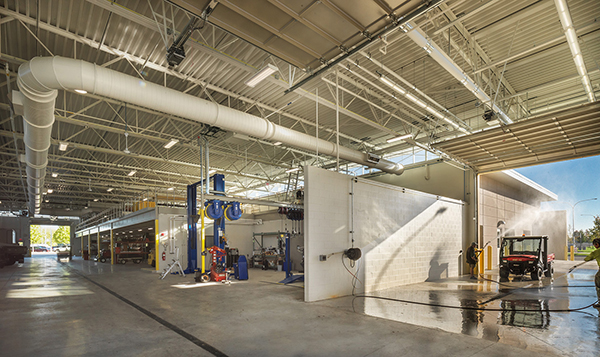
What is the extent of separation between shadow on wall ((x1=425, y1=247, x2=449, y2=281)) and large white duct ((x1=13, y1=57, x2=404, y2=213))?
8111mm

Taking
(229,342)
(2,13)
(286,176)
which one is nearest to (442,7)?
(229,342)

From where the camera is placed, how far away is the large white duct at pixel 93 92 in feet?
23.2

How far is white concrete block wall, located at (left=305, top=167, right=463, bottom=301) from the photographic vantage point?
9062 mm

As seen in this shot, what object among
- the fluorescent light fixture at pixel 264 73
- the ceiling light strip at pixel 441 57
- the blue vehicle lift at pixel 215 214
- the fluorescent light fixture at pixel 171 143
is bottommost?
the blue vehicle lift at pixel 215 214

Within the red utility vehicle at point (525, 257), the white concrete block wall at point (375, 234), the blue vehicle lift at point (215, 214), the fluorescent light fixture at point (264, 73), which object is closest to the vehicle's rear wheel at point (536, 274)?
the red utility vehicle at point (525, 257)

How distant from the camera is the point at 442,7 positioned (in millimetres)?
7844

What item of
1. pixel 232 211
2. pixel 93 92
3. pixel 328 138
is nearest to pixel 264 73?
pixel 93 92

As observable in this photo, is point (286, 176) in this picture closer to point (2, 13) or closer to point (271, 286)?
point (271, 286)

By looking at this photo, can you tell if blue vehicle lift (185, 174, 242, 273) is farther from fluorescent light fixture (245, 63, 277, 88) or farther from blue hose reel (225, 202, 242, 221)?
fluorescent light fixture (245, 63, 277, 88)

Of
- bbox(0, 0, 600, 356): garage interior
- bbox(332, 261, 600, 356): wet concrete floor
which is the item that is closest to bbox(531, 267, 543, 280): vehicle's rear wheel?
bbox(0, 0, 600, 356): garage interior

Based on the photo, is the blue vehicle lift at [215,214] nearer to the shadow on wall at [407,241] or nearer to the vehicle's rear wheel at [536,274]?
the shadow on wall at [407,241]

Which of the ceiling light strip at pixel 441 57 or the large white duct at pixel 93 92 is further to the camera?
the ceiling light strip at pixel 441 57

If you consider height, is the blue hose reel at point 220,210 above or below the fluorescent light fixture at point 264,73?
below

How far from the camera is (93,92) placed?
7867 millimetres
